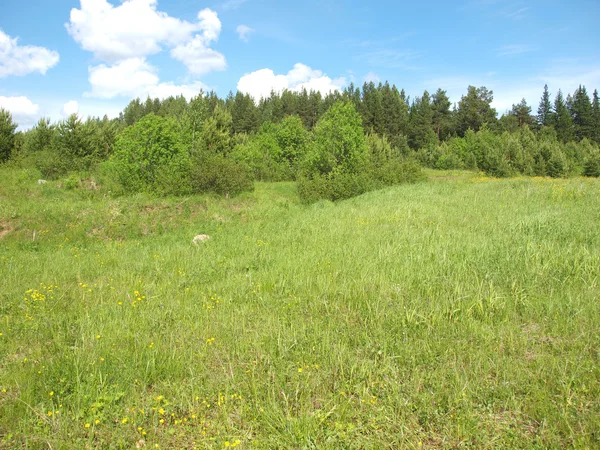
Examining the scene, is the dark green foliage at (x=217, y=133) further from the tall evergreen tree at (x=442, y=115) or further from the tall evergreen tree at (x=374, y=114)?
the tall evergreen tree at (x=442, y=115)

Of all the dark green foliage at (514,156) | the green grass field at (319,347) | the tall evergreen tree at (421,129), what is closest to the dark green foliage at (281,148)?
the dark green foliage at (514,156)

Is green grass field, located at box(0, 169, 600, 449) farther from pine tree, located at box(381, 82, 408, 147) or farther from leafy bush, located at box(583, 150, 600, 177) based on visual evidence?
pine tree, located at box(381, 82, 408, 147)

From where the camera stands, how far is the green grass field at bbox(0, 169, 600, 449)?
2689 millimetres

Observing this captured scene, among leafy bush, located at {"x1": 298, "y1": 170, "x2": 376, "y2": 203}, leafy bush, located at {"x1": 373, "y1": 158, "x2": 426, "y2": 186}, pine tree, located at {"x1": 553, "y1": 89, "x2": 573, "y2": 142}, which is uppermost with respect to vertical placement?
pine tree, located at {"x1": 553, "y1": 89, "x2": 573, "y2": 142}

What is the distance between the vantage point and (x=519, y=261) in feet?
18.7

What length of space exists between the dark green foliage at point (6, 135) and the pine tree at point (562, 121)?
6404 centimetres

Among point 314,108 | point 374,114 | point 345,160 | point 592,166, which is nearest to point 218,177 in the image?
point 345,160

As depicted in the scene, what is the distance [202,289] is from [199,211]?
13.5 m

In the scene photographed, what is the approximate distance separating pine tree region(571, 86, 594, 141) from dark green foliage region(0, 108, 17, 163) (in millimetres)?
67498

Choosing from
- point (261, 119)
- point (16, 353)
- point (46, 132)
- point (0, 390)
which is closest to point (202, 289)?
point (16, 353)

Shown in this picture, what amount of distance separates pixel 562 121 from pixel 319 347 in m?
63.3

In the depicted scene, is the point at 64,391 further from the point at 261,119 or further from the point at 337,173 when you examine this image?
the point at 261,119

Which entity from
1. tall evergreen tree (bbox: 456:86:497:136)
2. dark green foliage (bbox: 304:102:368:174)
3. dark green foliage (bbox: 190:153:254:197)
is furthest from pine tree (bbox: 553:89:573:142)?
dark green foliage (bbox: 190:153:254:197)

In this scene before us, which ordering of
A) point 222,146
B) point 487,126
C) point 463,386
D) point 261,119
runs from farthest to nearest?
point 261,119 < point 487,126 < point 222,146 < point 463,386
